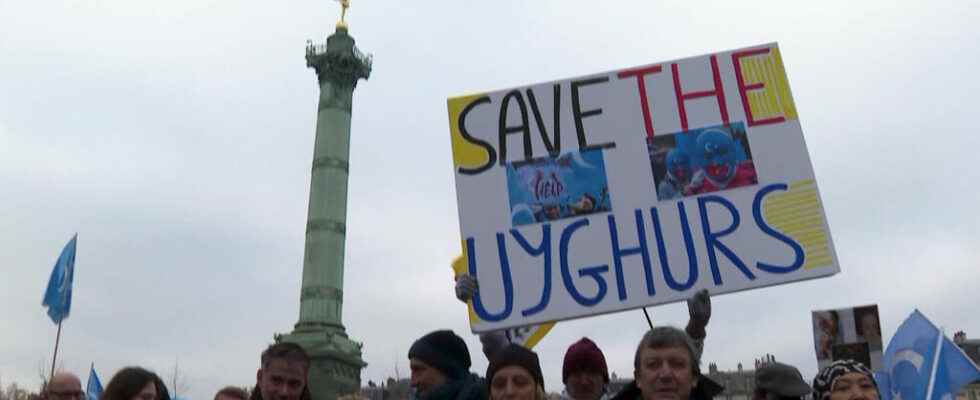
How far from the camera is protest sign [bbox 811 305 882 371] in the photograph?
5316mm

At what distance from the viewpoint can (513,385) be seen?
9.83 feet

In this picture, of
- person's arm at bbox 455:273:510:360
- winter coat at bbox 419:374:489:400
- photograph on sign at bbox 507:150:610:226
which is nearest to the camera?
winter coat at bbox 419:374:489:400

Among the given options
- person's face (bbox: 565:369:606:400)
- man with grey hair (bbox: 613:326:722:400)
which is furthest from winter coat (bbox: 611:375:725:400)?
person's face (bbox: 565:369:606:400)

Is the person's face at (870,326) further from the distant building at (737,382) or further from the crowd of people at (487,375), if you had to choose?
the distant building at (737,382)

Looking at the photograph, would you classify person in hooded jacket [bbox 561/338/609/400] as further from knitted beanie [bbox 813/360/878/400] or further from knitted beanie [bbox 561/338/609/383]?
knitted beanie [bbox 813/360/878/400]

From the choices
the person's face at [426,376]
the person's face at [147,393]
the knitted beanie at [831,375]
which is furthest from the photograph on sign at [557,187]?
the person's face at [147,393]

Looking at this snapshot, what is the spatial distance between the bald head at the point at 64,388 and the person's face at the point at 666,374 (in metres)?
3.42

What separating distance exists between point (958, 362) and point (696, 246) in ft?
7.24

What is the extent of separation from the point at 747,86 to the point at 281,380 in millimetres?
2676

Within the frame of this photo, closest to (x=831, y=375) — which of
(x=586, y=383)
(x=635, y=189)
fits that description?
(x=586, y=383)

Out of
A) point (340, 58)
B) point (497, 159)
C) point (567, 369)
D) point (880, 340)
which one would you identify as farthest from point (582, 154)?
point (340, 58)

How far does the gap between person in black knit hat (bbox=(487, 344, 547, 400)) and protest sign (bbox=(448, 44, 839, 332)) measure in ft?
3.22

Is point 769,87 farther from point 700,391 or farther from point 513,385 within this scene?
point 513,385

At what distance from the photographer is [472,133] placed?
466 centimetres
